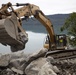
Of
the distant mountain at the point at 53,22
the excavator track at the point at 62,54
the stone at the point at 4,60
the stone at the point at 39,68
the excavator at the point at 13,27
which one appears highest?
the excavator at the point at 13,27

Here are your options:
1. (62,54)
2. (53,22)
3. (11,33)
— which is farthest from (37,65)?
(53,22)

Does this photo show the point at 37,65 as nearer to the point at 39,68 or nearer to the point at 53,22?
the point at 39,68

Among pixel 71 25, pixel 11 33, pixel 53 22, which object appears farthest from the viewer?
pixel 53 22

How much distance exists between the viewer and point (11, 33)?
10055 mm

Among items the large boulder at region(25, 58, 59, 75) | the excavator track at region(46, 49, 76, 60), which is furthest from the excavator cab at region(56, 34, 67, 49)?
the large boulder at region(25, 58, 59, 75)

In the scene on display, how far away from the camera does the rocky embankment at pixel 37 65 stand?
940 cm

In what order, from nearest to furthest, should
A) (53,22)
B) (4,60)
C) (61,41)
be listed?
(4,60) → (61,41) → (53,22)

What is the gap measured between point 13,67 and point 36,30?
13081 cm

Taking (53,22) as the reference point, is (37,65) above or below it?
above

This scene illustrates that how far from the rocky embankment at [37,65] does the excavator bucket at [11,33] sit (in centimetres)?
52

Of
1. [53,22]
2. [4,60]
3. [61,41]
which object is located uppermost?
[4,60]

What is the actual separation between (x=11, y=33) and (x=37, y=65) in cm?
131

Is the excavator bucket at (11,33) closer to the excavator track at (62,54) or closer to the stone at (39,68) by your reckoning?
the stone at (39,68)

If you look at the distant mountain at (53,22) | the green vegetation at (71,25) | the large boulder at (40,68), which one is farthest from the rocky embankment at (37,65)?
the green vegetation at (71,25)
